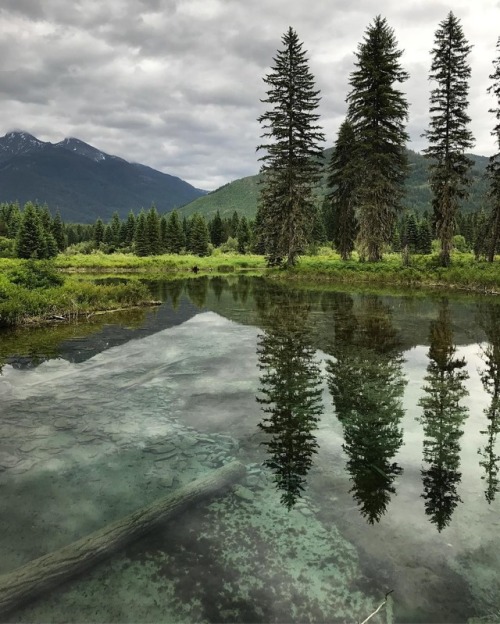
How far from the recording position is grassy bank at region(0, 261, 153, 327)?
17016mm

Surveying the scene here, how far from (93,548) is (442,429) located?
19.1 ft

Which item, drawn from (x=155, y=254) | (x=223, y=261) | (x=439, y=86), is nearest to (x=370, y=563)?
(x=439, y=86)

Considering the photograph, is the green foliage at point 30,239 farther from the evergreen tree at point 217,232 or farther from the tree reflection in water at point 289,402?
the tree reflection in water at point 289,402

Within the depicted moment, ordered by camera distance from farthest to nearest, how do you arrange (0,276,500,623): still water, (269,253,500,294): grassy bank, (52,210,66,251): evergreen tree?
(52,210,66,251): evergreen tree → (269,253,500,294): grassy bank → (0,276,500,623): still water

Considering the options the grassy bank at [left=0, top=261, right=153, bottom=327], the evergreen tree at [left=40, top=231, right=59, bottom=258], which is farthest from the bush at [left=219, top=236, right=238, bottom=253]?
the grassy bank at [left=0, top=261, right=153, bottom=327]

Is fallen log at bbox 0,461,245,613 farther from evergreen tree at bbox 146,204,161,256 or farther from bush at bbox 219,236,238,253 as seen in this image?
bush at bbox 219,236,238,253

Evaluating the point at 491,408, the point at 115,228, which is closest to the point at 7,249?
the point at 115,228

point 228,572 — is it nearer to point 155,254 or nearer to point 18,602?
point 18,602

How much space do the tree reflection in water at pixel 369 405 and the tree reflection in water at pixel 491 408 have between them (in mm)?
1194

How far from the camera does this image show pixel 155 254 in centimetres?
8288

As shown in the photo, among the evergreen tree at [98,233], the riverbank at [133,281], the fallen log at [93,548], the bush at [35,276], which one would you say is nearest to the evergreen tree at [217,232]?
the evergreen tree at [98,233]

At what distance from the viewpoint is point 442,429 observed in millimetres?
7617

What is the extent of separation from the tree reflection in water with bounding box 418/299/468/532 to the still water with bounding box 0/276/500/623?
0.03 metres

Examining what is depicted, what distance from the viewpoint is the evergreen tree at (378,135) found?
35.7 metres
